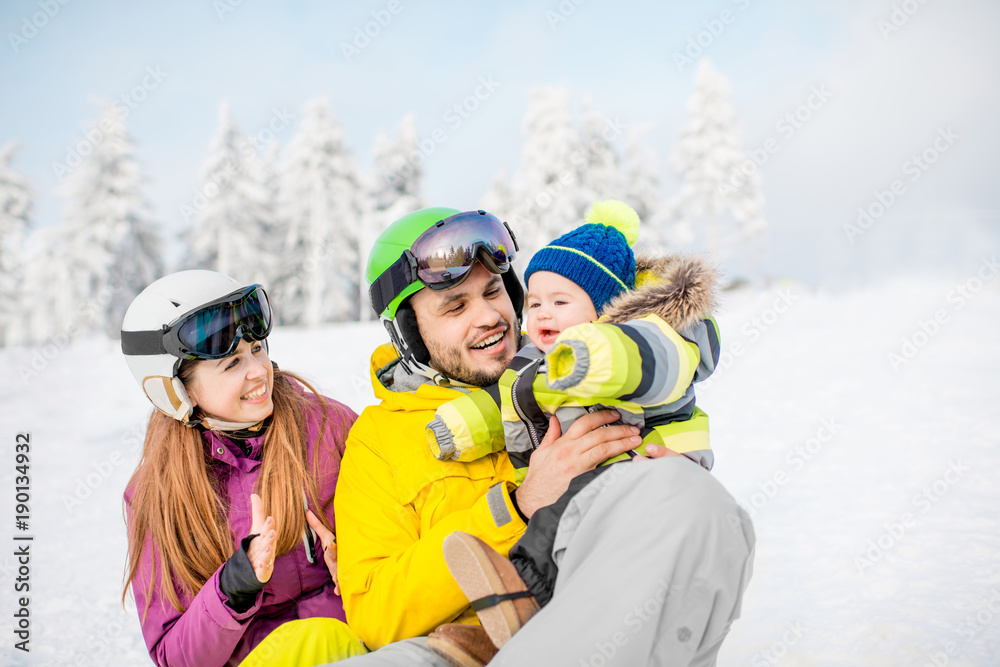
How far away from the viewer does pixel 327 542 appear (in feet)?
9.27

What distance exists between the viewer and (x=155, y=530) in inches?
109

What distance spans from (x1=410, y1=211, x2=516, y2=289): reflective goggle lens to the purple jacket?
3.06ft

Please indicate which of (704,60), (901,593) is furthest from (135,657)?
(704,60)

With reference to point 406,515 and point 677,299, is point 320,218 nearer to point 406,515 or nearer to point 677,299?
point 406,515

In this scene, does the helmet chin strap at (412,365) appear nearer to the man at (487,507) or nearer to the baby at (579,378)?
the man at (487,507)

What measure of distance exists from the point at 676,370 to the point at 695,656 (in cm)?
89

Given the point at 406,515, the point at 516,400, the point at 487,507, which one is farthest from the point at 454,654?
the point at 516,400

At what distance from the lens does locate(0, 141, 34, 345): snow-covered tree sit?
21688 mm

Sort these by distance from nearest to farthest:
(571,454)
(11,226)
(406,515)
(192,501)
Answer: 1. (571,454)
2. (406,515)
3. (192,501)
4. (11,226)

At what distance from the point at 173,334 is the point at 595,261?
1889mm

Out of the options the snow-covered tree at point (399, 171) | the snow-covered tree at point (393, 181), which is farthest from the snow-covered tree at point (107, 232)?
the snow-covered tree at point (399, 171)

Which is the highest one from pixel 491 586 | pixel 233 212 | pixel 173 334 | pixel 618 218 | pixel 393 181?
pixel 618 218

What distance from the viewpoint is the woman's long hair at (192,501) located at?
2.74 meters

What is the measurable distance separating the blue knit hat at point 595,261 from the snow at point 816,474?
2457 millimetres
